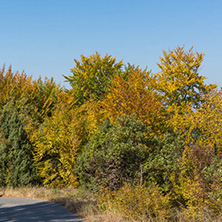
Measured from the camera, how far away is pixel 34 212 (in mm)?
12867

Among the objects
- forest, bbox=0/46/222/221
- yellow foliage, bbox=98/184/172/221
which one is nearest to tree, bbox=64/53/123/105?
forest, bbox=0/46/222/221

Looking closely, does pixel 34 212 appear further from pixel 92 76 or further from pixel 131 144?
pixel 92 76

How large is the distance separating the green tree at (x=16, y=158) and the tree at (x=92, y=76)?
1936cm

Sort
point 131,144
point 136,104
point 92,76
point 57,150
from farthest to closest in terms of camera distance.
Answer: point 92,76, point 136,104, point 57,150, point 131,144

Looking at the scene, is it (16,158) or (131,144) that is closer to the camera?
(131,144)

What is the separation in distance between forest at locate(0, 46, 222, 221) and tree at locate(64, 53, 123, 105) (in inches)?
13.8

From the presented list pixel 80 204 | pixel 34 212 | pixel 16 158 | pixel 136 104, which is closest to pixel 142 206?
pixel 80 204

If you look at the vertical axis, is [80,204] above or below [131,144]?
below

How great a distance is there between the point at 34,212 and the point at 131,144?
517 cm

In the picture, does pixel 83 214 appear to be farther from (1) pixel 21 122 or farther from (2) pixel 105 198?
(1) pixel 21 122

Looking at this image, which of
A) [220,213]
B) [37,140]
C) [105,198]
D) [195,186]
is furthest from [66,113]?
[220,213]

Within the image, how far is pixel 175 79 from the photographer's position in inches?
1238

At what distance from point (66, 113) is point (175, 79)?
1247cm

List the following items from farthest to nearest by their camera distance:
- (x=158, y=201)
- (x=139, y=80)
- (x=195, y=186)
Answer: (x=139, y=80)
(x=195, y=186)
(x=158, y=201)
